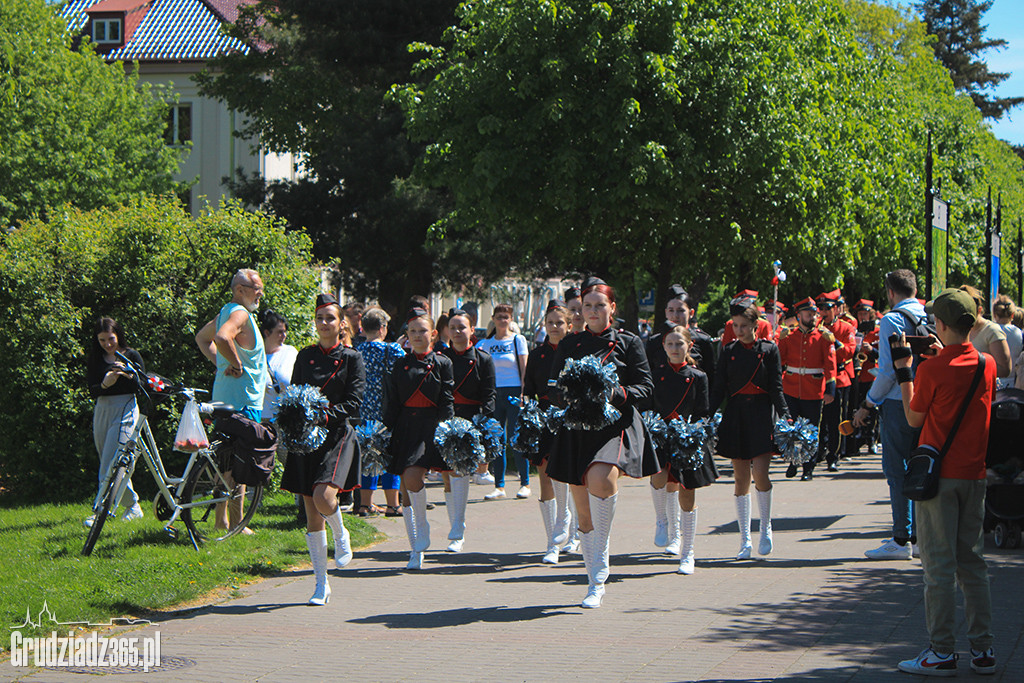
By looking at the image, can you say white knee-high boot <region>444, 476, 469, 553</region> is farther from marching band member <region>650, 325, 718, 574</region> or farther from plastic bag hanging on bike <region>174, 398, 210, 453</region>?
plastic bag hanging on bike <region>174, 398, 210, 453</region>

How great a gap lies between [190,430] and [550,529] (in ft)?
9.58

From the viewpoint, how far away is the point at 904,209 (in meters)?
32.3

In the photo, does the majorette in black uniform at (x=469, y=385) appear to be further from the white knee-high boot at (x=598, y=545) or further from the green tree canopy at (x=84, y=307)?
the white knee-high boot at (x=598, y=545)

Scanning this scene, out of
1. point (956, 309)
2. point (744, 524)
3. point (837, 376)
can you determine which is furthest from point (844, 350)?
point (956, 309)

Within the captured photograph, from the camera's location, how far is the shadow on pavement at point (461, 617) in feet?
23.0

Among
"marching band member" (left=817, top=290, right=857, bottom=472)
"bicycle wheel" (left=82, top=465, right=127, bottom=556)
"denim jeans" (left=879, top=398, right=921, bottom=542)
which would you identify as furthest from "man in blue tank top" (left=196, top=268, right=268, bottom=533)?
"marching band member" (left=817, top=290, right=857, bottom=472)

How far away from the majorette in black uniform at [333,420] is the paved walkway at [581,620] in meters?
0.82

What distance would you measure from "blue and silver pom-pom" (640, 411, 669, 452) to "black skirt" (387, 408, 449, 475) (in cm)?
168

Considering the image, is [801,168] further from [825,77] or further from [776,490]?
[776,490]

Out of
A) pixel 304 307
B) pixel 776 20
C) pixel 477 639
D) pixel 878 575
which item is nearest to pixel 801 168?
pixel 776 20

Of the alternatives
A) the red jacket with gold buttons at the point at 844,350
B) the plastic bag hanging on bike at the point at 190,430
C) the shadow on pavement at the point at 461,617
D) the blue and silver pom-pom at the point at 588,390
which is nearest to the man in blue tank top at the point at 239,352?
the plastic bag hanging on bike at the point at 190,430

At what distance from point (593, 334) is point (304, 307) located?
5.57m

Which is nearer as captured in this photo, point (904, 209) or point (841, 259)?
point (841, 259)

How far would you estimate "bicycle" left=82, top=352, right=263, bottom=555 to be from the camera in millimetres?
8820
